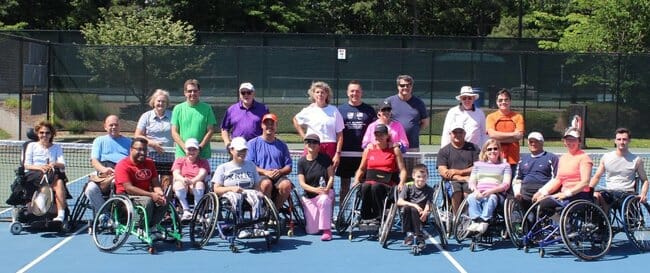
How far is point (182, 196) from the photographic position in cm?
802

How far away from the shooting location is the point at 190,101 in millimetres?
8430

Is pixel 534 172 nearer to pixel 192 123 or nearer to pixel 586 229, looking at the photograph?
pixel 586 229

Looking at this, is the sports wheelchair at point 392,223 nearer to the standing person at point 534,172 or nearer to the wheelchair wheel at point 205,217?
the standing person at point 534,172

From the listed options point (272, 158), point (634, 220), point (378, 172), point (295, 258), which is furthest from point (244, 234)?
point (634, 220)

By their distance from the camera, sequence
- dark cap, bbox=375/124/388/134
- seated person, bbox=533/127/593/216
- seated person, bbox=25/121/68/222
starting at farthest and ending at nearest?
seated person, bbox=25/121/68/222 → dark cap, bbox=375/124/388/134 → seated person, bbox=533/127/593/216

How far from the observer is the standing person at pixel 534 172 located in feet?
25.4

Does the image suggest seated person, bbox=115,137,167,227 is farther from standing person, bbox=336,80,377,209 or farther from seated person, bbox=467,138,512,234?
seated person, bbox=467,138,512,234

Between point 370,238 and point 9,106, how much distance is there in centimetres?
1493

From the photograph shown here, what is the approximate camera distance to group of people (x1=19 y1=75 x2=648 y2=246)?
297 inches

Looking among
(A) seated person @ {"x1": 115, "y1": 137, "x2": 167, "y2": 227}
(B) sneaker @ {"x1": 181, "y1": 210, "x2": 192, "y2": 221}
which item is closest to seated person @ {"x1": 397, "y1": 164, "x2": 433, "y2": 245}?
(B) sneaker @ {"x1": 181, "y1": 210, "x2": 192, "y2": 221}

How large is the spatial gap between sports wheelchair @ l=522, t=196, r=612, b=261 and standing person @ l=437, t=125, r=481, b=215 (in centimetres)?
74

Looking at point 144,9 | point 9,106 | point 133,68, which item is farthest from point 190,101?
point 144,9

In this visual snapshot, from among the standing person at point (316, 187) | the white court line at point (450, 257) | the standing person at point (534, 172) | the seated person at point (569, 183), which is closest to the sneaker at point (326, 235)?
the standing person at point (316, 187)

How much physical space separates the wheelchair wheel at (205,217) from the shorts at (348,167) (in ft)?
5.45
